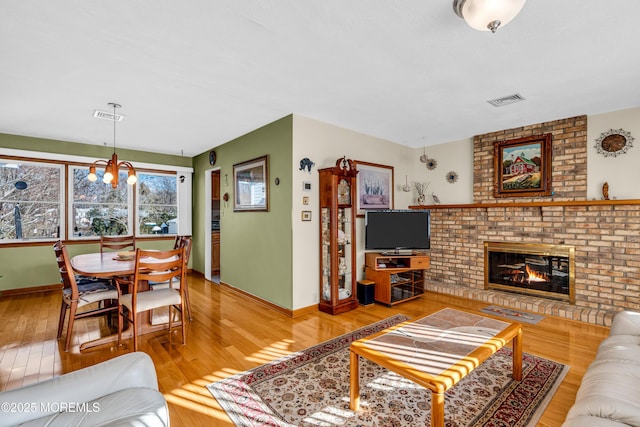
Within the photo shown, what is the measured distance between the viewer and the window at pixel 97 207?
5.00m

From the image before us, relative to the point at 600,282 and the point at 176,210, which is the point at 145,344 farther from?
the point at 600,282

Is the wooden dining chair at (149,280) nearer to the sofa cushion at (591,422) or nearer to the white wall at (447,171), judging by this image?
the sofa cushion at (591,422)

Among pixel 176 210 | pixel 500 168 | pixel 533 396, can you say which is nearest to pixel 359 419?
pixel 533 396

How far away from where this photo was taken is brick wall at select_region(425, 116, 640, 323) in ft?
11.4

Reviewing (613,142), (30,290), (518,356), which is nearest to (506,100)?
(613,142)

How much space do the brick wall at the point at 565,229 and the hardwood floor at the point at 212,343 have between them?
22.2 inches

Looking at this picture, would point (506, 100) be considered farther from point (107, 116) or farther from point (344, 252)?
point (107, 116)

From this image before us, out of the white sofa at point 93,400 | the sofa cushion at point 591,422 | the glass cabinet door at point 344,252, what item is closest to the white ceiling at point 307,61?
the glass cabinet door at point 344,252

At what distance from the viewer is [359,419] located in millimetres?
1854

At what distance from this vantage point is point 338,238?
3.88m

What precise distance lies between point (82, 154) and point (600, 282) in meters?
7.57

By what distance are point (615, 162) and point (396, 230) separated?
104 inches

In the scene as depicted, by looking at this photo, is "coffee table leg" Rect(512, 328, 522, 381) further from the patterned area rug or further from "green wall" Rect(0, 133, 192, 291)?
"green wall" Rect(0, 133, 192, 291)

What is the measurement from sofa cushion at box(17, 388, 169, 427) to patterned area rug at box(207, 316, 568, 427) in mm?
725
